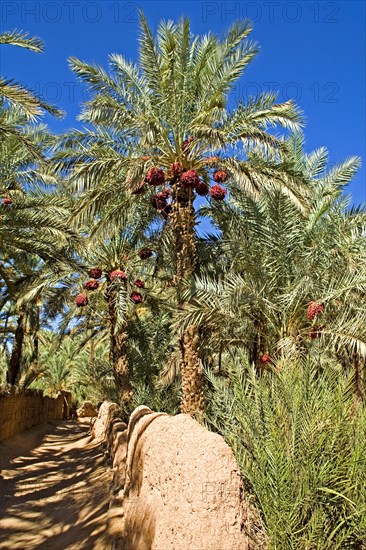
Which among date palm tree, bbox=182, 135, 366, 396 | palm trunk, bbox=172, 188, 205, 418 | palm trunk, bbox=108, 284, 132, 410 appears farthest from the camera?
palm trunk, bbox=108, 284, 132, 410

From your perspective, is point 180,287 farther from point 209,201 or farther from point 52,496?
point 52,496

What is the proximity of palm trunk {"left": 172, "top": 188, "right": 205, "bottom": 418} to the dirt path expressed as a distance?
1.95 m

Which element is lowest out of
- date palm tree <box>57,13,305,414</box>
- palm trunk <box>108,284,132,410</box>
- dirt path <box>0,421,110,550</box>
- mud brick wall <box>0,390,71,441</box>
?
dirt path <box>0,421,110,550</box>

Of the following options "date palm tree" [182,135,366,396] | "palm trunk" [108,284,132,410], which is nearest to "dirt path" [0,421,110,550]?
"palm trunk" [108,284,132,410]

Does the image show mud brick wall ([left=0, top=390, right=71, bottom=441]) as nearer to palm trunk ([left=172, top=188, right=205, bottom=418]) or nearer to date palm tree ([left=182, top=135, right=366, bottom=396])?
palm trunk ([left=172, top=188, right=205, bottom=418])

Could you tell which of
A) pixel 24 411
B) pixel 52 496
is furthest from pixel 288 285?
pixel 24 411

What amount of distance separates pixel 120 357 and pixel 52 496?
221 inches

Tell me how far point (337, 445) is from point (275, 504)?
697mm

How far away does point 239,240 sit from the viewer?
966 centimetres

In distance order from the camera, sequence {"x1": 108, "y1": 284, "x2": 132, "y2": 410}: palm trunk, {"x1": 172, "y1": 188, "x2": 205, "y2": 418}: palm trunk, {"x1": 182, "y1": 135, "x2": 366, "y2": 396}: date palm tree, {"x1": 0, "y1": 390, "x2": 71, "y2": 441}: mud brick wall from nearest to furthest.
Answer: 1. {"x1": 182, "y1": 135, "x2": 366, "y2": 396}: date palm tree
2. {"x1": 172, "y1": 188, "x2": 205, "y2": 418}: palm trunk
3. {"x1": 0, "y1": 390, "x2": 71, "y2": 441}: mud brick wall
4. {"x1": 108, "y1": 284, "x2": 132, "y2": 410}: palm trunk

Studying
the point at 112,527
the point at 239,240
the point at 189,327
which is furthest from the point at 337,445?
the point at 239,240

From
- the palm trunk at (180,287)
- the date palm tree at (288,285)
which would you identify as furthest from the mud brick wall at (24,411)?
the date palm tree at (288,285)

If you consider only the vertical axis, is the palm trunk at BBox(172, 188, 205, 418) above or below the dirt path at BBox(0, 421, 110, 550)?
above

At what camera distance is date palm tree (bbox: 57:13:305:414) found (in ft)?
30.1
